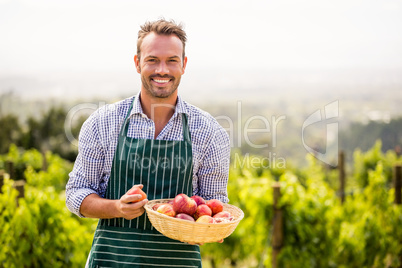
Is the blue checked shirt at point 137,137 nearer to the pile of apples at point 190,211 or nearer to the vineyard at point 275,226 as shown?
the pile of apples at point 190,211

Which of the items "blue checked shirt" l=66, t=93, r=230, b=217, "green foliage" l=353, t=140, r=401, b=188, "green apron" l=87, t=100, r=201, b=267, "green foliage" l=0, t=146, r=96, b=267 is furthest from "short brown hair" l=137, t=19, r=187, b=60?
"green foliage" l=353, t=140, r=401, b=188

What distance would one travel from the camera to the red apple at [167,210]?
5.34 feet

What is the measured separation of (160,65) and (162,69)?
0.03m

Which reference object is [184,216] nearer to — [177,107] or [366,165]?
[177,107]

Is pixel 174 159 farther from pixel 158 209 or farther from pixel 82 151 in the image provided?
pixel 82 151

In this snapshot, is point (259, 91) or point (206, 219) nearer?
point (206, 219)

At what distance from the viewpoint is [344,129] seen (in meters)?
11.9

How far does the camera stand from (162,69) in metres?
1.84

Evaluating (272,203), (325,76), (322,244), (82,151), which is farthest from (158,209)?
(325,76)

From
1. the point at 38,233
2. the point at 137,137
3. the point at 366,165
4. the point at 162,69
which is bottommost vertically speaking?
the point at 38,233

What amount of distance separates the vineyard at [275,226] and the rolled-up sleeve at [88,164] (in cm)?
144

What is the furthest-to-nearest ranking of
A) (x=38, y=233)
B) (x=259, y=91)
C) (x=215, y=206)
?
1. (x=259, y=91)
2. (x=38, y=233)
3. (x=215, y=206)

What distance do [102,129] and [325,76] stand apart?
818 inches

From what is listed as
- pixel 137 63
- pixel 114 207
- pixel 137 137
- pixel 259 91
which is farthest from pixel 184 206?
pixel 259 91
